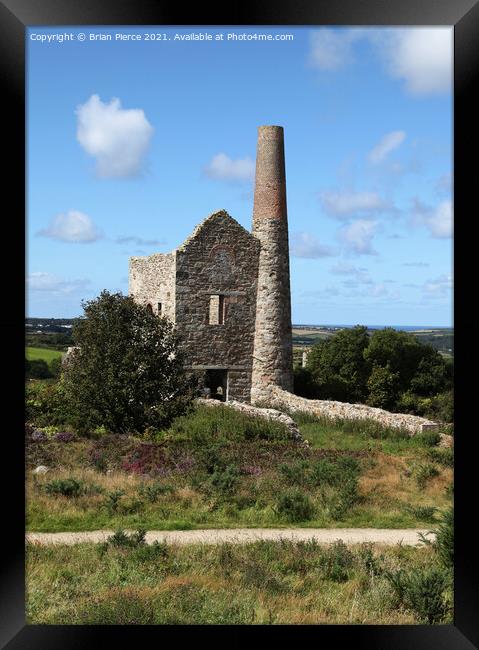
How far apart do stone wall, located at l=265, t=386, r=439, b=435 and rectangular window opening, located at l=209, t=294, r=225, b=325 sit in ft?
10.2

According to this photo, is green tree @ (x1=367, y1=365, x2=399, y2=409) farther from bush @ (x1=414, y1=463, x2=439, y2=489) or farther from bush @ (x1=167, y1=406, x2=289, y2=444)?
bush @ (x1=414, y1=463, x2=439, y2=489)

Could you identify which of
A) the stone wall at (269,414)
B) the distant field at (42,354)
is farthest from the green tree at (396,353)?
the distant field at (42,354)

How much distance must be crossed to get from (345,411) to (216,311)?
6174mm

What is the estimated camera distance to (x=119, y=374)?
18.3 meters

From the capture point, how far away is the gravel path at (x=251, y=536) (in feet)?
34.5

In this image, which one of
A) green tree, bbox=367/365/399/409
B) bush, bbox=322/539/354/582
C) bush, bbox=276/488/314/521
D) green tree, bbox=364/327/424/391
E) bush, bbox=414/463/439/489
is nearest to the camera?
bush, bbox=322/539/354/582

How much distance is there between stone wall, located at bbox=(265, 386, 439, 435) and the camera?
21734mm

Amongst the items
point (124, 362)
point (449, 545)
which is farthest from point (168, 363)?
point (449, 545)

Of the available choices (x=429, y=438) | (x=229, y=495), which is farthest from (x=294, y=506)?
(x=429, y=438)

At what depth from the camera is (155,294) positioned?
1086 inches

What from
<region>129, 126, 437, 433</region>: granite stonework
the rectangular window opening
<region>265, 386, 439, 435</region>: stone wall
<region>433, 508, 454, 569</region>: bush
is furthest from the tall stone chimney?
<region>433, 508, 454, 569</region>: bush
